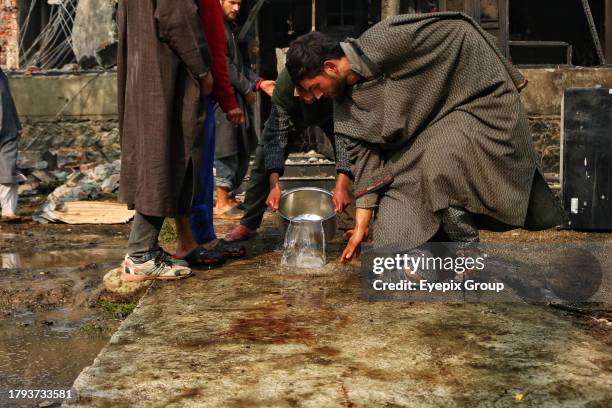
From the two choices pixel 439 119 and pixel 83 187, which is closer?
pixel 439 119

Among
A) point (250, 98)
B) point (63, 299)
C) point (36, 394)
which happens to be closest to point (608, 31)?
point (250, 98)

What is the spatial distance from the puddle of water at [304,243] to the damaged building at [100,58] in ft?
18.6

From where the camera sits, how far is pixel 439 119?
4.20 meters

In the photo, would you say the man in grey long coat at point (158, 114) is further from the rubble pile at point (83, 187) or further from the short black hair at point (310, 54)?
the rubble pile at point (83, 187)

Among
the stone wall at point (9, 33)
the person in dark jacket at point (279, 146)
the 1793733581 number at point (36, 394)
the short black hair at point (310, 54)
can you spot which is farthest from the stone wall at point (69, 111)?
the 1793733581 number at point (36, 394)

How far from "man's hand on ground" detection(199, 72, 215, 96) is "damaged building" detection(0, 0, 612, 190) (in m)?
6.06

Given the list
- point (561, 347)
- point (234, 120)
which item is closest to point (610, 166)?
point (234, 120)

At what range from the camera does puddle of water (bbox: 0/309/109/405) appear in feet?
11.8

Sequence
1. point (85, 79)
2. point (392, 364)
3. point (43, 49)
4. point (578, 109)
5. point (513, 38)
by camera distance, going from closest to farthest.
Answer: point (392, 364) < point (578, 109) < point (85, 79) < point (43, 49) < point (513, 38)

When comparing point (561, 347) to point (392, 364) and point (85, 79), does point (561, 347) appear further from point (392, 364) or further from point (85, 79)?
point (85, 79)

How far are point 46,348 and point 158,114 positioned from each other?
51.0 inches

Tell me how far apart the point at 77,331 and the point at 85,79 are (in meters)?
7.96

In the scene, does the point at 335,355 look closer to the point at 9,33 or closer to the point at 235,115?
the point at 235,115

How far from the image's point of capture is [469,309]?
379 cm
